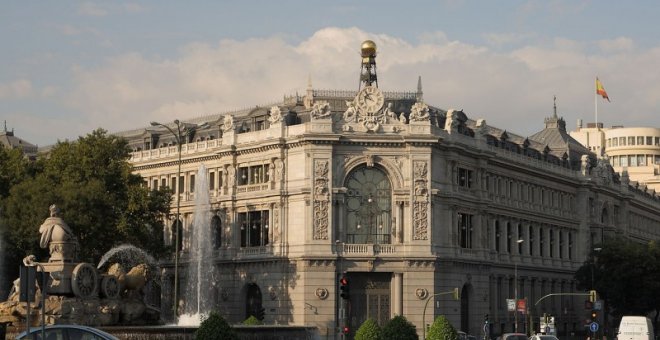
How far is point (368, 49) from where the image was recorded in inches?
3824

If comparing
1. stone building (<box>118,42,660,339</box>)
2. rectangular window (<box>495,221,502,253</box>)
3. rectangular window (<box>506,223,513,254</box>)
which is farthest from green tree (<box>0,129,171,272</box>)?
rectangular window (<box>506,223,513,254</box>)

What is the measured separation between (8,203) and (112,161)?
28.9 feet

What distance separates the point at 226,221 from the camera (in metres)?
94.4

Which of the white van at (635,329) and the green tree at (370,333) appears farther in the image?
the white van at (635,329)

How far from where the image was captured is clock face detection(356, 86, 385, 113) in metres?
88.5

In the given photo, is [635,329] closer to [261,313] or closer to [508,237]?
[508,237]

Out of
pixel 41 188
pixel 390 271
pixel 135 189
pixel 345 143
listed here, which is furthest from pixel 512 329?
pixel 41 188

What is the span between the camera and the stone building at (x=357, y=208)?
8725 cm

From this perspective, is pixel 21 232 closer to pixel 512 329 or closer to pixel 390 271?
pixel 390 271

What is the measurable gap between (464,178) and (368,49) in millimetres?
12626

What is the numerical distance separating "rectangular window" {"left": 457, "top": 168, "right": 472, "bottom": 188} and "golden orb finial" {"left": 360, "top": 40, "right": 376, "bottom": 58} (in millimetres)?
11706

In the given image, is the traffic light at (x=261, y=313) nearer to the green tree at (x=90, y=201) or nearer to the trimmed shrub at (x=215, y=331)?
the green tree at (x=90, y=201)

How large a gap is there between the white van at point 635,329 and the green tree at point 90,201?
104 feet

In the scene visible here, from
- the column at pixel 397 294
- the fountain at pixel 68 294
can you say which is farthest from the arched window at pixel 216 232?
the fountain at pixel 68 294
